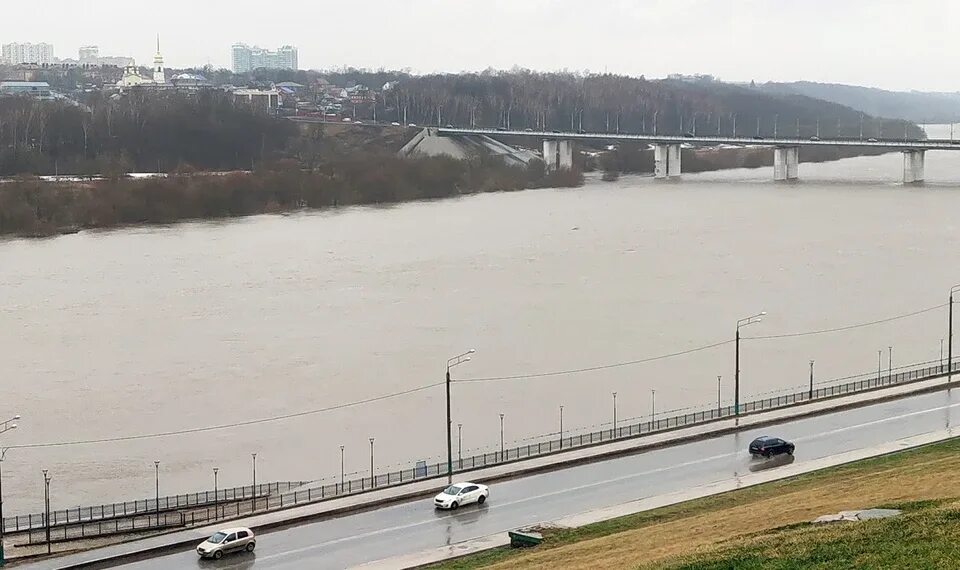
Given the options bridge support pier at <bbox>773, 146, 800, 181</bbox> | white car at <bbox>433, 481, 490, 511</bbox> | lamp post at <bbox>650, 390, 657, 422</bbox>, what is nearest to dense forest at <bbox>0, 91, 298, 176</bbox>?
bridge support pier at <bbox>773, 146, 800, 181</bbox>

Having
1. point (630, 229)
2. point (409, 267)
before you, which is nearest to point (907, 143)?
point (630, 229)

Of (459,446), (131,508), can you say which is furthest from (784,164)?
(131,508)

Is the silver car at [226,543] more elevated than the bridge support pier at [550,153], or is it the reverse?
the bridge support pier at [550,153]

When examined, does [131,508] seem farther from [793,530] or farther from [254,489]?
[793,530]

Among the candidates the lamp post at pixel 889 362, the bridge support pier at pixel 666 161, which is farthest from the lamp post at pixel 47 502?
the bridge support pier at pixel 666 161

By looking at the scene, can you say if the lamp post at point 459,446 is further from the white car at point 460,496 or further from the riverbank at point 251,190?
the riverbank at point 251,190

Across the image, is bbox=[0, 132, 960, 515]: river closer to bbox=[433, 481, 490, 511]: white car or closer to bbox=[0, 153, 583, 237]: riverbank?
bbox=[0, 153, 583, 237]: riverbank
